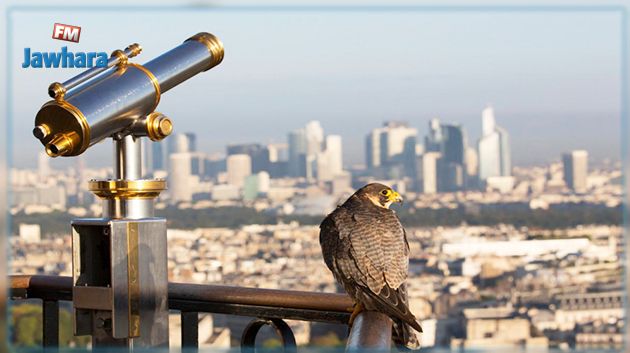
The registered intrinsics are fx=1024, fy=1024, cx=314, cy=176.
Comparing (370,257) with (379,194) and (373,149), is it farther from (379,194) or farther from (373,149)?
(373,149)

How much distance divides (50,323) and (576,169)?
25.1ft

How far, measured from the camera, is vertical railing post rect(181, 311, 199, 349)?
6.77ft

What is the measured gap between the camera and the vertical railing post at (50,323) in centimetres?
230

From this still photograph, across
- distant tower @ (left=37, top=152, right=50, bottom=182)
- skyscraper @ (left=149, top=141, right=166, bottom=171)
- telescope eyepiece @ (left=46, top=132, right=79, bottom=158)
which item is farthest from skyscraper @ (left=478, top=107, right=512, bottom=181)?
telescope eyepiece @ (left=46, top=132, right=79, bottom=158)

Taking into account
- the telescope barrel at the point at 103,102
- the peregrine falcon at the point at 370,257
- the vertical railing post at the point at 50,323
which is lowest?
the vertical railing post at the point at 50,323

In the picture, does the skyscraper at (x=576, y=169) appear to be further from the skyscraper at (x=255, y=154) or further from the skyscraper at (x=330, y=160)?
the skyscraper at (x=255, y=154)

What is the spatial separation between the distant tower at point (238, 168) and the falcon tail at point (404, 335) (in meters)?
6.44

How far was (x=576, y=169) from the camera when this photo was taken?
9344mm

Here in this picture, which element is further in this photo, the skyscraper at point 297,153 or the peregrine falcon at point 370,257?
the skyscraper at point 297,153

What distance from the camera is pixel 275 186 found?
8.85m

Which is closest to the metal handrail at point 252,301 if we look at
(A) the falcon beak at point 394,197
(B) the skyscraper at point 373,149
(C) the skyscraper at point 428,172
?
(A) the falcon beak at point 394,197

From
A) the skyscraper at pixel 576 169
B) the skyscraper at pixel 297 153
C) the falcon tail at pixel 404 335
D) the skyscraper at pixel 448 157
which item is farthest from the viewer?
the skyscraper at pixel 448 157

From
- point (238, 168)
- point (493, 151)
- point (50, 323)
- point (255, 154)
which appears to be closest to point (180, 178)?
point (238, 168)

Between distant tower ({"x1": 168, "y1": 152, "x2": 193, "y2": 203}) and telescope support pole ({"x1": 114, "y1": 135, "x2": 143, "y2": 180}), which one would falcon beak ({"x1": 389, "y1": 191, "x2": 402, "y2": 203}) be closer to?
telescope support pole ({"x1": 114, "y1": 135, "x2": 143, "y2": 180})
